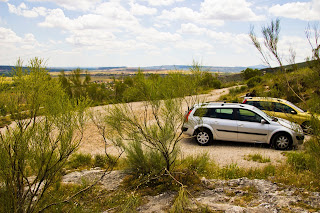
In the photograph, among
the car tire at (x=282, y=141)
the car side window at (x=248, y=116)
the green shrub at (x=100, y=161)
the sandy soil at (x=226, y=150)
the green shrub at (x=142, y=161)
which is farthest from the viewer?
the car side window at (x=248, y=116)

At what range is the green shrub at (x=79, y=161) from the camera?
26.9 ft

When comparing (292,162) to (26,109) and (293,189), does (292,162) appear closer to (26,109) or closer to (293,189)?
(293,189)

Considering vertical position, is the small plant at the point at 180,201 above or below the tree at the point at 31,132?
below

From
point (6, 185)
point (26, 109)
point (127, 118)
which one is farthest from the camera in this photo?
point (127, 118)

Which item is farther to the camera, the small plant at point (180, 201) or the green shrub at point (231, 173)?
the green shrub at point (231, 173)

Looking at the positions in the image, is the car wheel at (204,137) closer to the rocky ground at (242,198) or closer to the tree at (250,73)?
the rocky ground at (242,198)

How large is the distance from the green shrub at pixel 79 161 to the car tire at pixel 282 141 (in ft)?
22.2


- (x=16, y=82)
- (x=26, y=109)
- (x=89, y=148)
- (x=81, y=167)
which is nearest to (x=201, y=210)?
(x=26, y=109)

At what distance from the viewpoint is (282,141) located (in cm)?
920

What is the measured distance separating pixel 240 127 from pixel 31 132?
24.7 ft

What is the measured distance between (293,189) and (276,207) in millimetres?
1098

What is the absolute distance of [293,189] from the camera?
5.36 meters

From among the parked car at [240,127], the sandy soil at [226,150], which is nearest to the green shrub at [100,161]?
the sandy soil at [226,150]

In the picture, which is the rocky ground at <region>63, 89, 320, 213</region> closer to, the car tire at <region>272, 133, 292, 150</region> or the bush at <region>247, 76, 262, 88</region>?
the car tire at <region>272, 133, 292, 150</region>
